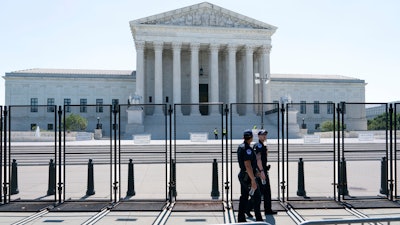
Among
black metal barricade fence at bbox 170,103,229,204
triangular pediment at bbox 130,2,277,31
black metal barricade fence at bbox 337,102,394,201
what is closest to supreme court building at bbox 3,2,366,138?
triangular pediment at bbox 130,2,277,31

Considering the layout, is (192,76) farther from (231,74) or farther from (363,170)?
(363,170)

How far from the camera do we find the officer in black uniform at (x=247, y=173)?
7.39 m

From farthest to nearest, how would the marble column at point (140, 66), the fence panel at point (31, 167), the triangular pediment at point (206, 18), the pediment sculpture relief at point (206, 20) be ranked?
the pediment sculpture relief at point (206, 20) < the triangular pediment at point (206, 18) < the marble column at point (140, 66) < the fence panel at point (31, 167)

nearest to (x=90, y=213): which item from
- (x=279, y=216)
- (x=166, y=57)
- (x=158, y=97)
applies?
(x=279, y=216)

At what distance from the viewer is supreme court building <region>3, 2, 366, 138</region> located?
181 ft

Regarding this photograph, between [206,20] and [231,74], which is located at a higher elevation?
[206,20]

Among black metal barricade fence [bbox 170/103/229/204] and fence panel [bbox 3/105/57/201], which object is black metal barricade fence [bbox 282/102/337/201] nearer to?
black metal barricade fence [bbox 170/103/229/204]

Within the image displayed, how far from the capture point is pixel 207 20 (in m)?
56.5

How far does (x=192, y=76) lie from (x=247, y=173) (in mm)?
49002

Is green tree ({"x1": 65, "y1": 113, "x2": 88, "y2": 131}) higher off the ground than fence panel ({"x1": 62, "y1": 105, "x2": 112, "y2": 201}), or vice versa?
green tree ({"x1": 65, "y1": 113, "x2": 88, "y2": 131})

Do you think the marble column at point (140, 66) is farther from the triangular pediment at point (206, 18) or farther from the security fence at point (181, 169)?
the security fence at point (181, 169)

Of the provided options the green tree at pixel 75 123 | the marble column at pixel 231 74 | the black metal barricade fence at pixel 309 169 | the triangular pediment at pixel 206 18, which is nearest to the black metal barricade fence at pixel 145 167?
the black metal barricade fence at pixel 309 169

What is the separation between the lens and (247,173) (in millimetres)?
7516

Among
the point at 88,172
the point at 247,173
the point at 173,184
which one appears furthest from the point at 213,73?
the point at 247,173
